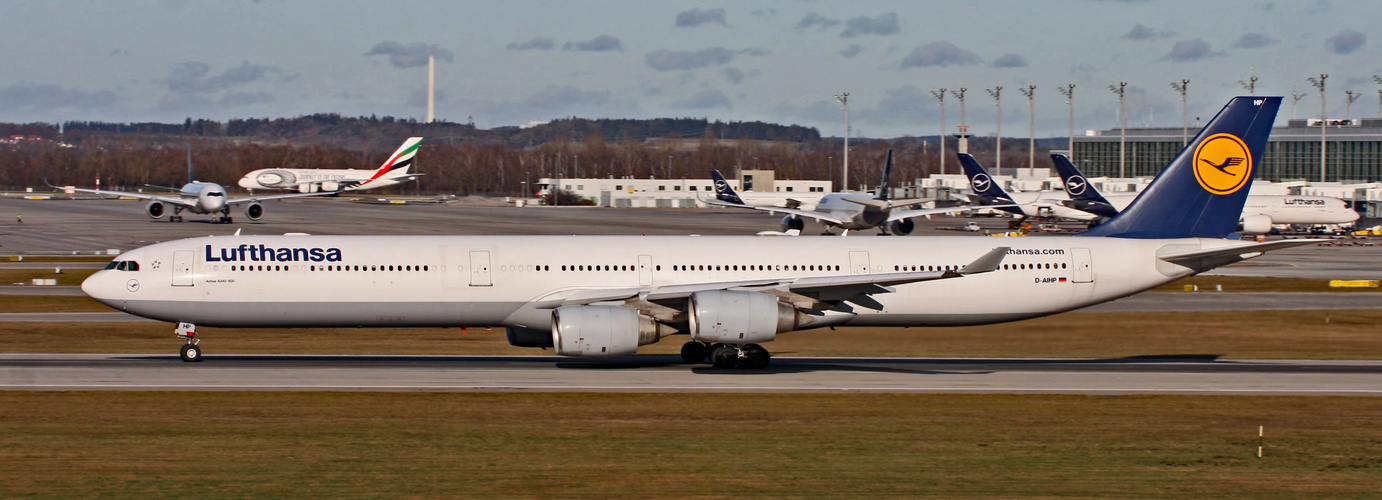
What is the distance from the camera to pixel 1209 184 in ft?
131

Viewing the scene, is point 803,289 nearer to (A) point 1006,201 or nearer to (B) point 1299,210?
(A) point 1006,201

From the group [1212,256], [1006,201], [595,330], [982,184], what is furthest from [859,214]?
[595,330]

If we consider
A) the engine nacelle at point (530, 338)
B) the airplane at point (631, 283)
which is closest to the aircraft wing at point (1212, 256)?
the airplane at point (631, 283)

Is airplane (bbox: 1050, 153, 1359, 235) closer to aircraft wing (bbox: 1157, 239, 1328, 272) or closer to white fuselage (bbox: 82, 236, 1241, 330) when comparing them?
aircraft wing (bbox: 1157, 239, 1328, 272)

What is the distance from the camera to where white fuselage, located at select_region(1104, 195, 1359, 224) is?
119938 mm

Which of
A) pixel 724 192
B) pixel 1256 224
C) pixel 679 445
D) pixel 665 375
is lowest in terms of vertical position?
pixel 679 445

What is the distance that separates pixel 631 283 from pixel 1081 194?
8423 centimetres

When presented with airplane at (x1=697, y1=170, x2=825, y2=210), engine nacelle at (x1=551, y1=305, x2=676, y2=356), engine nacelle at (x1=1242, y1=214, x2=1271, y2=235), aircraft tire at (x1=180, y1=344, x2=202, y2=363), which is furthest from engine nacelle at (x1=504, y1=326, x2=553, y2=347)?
airplane at (x1=697, y1=170, x2=825, y2=210)

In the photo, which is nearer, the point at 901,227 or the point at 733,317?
the point at 733,317

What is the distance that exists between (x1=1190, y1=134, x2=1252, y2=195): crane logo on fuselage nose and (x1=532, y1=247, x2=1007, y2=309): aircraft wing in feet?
31.4

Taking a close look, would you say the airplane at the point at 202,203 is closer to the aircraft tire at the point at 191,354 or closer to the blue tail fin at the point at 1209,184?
the aircraft tire at the point at 191,354

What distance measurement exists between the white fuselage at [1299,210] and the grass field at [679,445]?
318 feet

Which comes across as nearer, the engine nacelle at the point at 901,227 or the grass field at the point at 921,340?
the grass field at the point at 921,340

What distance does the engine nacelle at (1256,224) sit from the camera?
113m
